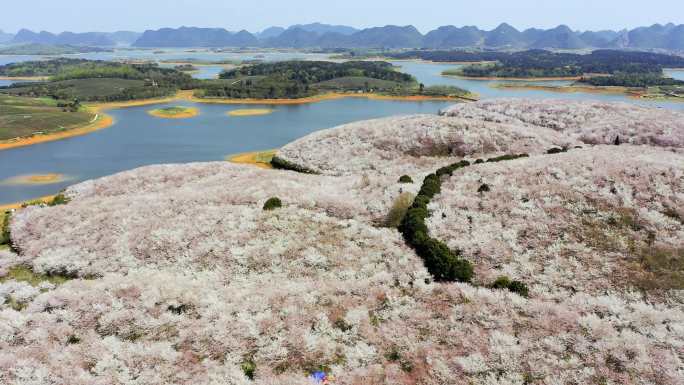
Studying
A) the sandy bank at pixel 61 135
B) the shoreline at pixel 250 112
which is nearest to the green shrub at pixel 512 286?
the sandy bank at pixel 61 135

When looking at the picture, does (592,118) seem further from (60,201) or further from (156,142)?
(156,142)

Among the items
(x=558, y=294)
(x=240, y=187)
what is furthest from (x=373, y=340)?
(x=240, y=187)

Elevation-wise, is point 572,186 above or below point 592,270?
above

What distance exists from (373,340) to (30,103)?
201 meters

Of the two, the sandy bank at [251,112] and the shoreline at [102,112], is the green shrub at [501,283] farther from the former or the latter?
the sandy bank at [251,112]

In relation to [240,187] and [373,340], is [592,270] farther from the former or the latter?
[240,187]

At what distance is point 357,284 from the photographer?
2164 centimetres

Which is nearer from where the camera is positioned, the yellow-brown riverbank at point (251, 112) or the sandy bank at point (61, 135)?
the sandy bank at point (61, 135)

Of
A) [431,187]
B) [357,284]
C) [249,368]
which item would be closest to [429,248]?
[357,284]

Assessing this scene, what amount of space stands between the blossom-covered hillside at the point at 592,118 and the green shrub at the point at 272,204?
5020cm

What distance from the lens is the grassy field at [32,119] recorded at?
372 ft

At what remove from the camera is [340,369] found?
603 inches

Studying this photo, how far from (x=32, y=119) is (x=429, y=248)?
490 ft

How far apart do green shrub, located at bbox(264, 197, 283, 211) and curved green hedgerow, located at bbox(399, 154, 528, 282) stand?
36.0 feet
